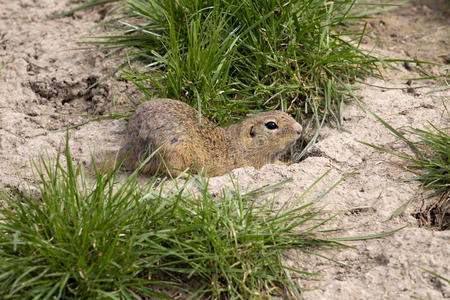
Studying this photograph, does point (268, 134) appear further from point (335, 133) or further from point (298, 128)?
point (335, 133)

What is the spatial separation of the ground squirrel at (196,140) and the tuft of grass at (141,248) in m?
0.65

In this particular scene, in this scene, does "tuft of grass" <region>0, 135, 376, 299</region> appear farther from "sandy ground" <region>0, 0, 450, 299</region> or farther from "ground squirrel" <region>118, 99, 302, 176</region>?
"ground squirrel" <region>118, 99, 302, 176</region>

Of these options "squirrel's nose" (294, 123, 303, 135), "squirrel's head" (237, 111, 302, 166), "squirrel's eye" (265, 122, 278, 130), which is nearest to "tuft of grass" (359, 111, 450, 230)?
"squirrel's nose" (294, 123, 303, 135)

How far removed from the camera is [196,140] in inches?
165

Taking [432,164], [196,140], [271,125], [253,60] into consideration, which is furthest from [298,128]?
[432,164]

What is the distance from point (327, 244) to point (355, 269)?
0.75ft

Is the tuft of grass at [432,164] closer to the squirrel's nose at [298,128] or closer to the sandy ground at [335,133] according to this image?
the sandy ground at [335,133]

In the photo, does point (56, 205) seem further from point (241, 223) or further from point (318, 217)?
point (318, 217)

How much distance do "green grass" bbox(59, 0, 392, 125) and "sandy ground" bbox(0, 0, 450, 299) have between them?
309 mm

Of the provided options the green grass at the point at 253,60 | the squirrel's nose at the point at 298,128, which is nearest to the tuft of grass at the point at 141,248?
the squirrel's nose at the point at 298,128

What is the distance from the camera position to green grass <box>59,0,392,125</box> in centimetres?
445

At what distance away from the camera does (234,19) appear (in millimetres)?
4762

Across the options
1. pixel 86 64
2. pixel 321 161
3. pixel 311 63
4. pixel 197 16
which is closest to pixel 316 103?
pixel 311 63

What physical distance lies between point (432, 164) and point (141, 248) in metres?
2.20
